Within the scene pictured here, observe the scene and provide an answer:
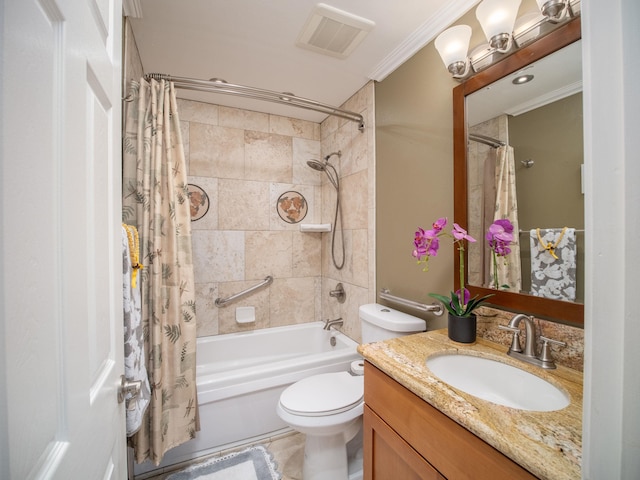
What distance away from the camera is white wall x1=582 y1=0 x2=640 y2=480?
0.89 feet

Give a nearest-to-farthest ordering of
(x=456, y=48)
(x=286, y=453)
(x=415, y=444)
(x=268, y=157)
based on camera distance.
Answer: (x=415, y=444), (x=456, y=48), (x=286, y=453), (x=268, y=157)

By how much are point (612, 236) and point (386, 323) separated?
129 cm

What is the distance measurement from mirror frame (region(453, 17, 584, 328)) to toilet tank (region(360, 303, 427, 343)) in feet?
1.05

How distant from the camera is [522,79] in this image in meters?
1.06

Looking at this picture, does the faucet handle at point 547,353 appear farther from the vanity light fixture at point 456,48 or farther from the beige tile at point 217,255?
the beige tile at point 217,255

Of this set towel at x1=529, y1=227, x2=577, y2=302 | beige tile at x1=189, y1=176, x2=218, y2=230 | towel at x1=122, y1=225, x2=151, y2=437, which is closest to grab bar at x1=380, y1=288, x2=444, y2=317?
towel at x1=529, y1=227, x2=577, y2=302

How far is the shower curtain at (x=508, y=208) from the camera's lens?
107 cm

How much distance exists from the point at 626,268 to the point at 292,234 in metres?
2.41

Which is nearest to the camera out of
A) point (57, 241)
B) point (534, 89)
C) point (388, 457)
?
point (57, 241)

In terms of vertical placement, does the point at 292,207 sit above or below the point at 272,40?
below

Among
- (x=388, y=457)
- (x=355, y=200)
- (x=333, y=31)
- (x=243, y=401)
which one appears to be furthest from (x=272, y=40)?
(x=243, y=401)

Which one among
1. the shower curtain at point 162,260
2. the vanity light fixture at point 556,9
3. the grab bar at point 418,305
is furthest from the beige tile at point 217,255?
the vanity light fixture at point 556,9

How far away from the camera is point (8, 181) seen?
280 mm

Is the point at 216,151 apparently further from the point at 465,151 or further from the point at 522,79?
the point at 522,79
